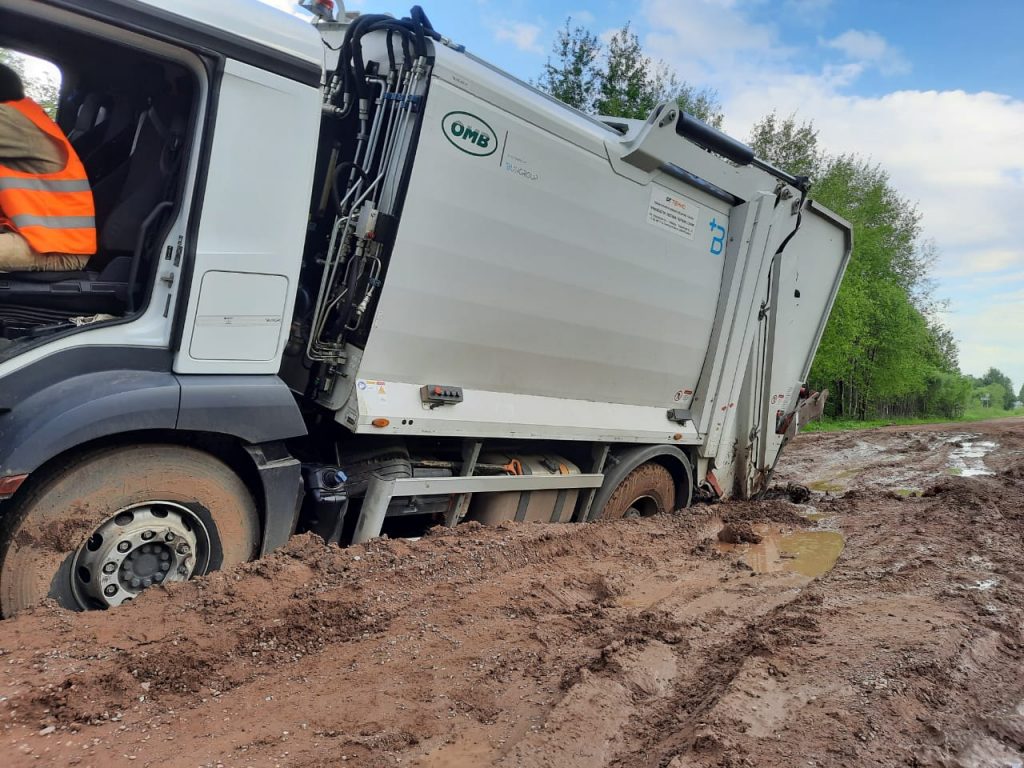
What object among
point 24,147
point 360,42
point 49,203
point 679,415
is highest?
point 360,42

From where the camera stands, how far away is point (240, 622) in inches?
104

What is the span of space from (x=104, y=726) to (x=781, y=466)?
991 centimetres

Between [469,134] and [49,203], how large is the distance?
1854 millimetres

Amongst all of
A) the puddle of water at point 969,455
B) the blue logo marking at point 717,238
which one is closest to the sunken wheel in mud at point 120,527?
the blue logo marking at point 717,238

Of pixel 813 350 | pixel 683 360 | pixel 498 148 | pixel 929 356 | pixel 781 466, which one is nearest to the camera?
pixel 498 148

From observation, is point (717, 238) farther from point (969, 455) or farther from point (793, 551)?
point (969, 455)

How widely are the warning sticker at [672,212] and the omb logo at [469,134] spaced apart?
1431mm

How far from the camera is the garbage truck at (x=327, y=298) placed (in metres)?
2.55

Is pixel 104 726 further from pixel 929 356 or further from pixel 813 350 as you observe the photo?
pixel 929 356

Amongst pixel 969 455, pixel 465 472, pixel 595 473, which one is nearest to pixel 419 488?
pixel 465 472

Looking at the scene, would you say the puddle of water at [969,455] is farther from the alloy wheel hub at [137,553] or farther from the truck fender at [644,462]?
the alloy wheel hub at [137,553]

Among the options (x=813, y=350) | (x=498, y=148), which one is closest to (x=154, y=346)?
(x=498, y=148)

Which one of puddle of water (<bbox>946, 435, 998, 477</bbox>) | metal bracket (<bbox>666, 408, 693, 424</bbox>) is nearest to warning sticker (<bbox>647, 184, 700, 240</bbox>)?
metal bracket (<bbox>666, 408, 693, 424</bbox>)

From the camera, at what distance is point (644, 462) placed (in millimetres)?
5102
